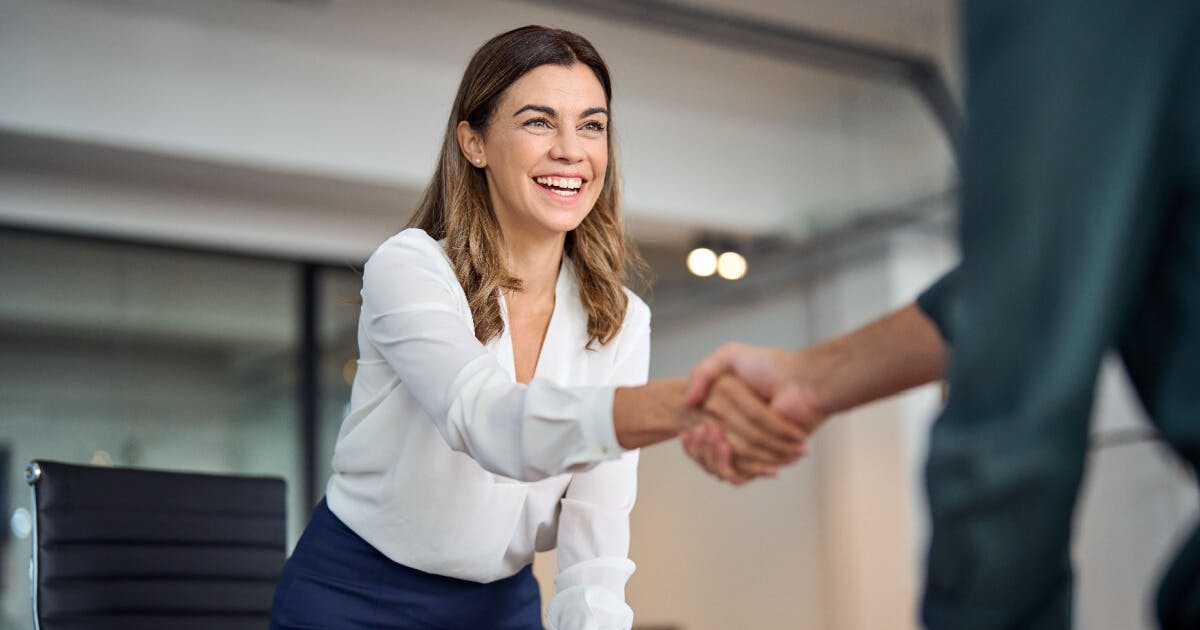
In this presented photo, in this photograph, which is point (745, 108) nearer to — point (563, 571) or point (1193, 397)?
point (563, 571)

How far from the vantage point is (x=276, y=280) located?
5.84m

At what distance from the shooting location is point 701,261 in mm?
5949

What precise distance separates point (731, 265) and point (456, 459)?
4.50 metres

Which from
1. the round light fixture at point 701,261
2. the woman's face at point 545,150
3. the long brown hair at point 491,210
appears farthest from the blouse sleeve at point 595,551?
the round light fixture at point 701,261

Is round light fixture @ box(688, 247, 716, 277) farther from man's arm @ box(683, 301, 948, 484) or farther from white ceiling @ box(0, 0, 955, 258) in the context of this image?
man's arm @ box(683, 301, 948, 484)

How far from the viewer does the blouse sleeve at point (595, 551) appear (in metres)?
1.59

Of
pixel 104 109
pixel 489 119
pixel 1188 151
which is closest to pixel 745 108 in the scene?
pixel 104 109

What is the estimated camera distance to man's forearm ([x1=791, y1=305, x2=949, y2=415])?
1.05m

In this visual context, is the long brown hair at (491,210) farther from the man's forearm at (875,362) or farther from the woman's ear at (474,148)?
the man's forearm at (875,362)

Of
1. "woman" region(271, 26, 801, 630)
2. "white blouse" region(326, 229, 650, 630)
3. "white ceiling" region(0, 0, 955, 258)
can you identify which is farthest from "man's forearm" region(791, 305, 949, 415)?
"white ceiling" region(0, 0, 955, 258)

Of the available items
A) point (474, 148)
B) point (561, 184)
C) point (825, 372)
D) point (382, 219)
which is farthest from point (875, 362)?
point (382, 219)

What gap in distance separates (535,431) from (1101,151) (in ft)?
2.30

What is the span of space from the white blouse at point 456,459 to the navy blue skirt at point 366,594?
0.03 meters

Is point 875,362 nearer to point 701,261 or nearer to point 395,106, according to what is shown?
point 395,106
